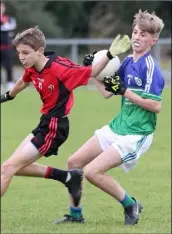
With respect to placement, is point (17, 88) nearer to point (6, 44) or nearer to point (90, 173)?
point (90, 173)

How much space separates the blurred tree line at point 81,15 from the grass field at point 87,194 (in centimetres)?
1627

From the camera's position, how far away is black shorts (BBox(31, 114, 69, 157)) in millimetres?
7016

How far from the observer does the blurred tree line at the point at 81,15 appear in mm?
32375

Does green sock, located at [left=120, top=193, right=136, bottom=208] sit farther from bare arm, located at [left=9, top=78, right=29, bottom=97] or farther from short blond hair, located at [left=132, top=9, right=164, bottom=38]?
short blond hair, located at [left=132, top=9, right=164, bottom=38]

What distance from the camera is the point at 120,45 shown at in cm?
659

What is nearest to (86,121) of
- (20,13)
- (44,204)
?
(44,204)

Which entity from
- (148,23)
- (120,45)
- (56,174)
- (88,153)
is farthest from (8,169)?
(148,23)

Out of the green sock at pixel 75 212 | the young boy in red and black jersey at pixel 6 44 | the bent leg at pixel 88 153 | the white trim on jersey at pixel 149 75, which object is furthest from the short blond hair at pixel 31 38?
the young boy in red and black jersey at pixel 6 44

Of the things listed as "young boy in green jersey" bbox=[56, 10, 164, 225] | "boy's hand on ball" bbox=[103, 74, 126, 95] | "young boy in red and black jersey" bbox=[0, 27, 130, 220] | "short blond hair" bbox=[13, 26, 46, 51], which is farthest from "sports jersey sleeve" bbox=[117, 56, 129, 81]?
"short blond hair" bbox=[13, 26, 46, 51]

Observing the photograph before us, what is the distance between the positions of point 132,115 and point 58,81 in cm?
79

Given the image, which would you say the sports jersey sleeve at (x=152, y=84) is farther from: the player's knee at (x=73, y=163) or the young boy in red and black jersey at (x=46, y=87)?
the player's knee at (x=73, y=163)

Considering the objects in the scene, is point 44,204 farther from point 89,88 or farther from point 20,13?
point 20,13

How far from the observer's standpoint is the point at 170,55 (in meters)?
23.8

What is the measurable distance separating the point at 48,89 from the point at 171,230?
178 centimetres
